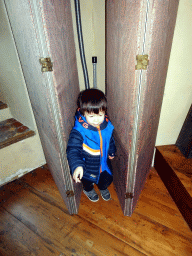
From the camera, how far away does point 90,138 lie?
3.88 ft

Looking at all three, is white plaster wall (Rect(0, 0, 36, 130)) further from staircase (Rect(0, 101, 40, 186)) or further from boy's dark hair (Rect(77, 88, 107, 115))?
boy's dark hair (Rect(77, 88, 107, 115))

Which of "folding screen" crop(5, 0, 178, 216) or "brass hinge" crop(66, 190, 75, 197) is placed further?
"brass hinge" crop(66, 190, 75, 197)

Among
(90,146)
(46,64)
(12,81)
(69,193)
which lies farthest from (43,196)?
(46,64)

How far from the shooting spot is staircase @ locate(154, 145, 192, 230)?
4.39ft

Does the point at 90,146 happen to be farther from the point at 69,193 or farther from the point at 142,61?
the point at 142,61

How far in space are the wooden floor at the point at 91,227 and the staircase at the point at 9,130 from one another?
60 centimetres

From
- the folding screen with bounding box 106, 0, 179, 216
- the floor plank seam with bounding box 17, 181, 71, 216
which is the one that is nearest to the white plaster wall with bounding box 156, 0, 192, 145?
the folding screen with bounding box 106, 0, 179, 216

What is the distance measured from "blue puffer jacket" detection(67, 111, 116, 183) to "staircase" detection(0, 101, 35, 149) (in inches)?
33.1

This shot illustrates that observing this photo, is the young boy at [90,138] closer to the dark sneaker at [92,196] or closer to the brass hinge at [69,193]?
the brass hinge at [69,193]

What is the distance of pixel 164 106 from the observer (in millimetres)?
1521

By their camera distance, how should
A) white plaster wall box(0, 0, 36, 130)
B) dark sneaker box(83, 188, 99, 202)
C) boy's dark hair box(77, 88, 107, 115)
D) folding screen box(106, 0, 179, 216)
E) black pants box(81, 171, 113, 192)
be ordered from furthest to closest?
dark sneaker box(83, 188, 99, 202) < black pants box(81, 171, 113, 192) < white plaster wall box(0, 0, 36, 130) < boy's dark hair box(77, 88, 107, 115) < folding screen box(106, 0, 179, 216)

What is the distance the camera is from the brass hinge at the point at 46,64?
785mm

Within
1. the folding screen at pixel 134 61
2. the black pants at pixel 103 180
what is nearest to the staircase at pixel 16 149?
the black pants at pixel 103 180

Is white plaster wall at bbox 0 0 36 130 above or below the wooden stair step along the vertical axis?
above
